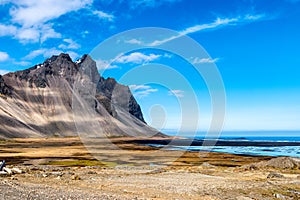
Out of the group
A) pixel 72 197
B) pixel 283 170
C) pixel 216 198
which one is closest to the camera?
pixel 72 197

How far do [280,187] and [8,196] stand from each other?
29976 millimetres

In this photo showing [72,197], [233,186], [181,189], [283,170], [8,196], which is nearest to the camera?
[8,196]

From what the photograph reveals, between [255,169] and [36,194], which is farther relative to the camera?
[255,169]

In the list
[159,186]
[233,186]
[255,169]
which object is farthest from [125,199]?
[255,169]

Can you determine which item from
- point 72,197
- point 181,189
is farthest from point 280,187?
point 72,197

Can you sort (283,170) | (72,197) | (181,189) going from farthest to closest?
(283,170), (181,189), (72,197)

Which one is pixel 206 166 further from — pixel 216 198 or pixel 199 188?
pixel 216 198

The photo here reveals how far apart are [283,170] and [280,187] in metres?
23.1

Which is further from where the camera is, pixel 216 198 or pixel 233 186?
pixel 233 186

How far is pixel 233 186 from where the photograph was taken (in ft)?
127

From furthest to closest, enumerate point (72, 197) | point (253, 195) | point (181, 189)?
point (181, 189) < point (253, 195) < point (72, 197)

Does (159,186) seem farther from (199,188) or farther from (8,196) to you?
(8,196)

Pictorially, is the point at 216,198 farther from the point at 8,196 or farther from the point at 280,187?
the point at 8,196

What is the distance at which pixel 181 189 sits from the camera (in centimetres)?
3481
